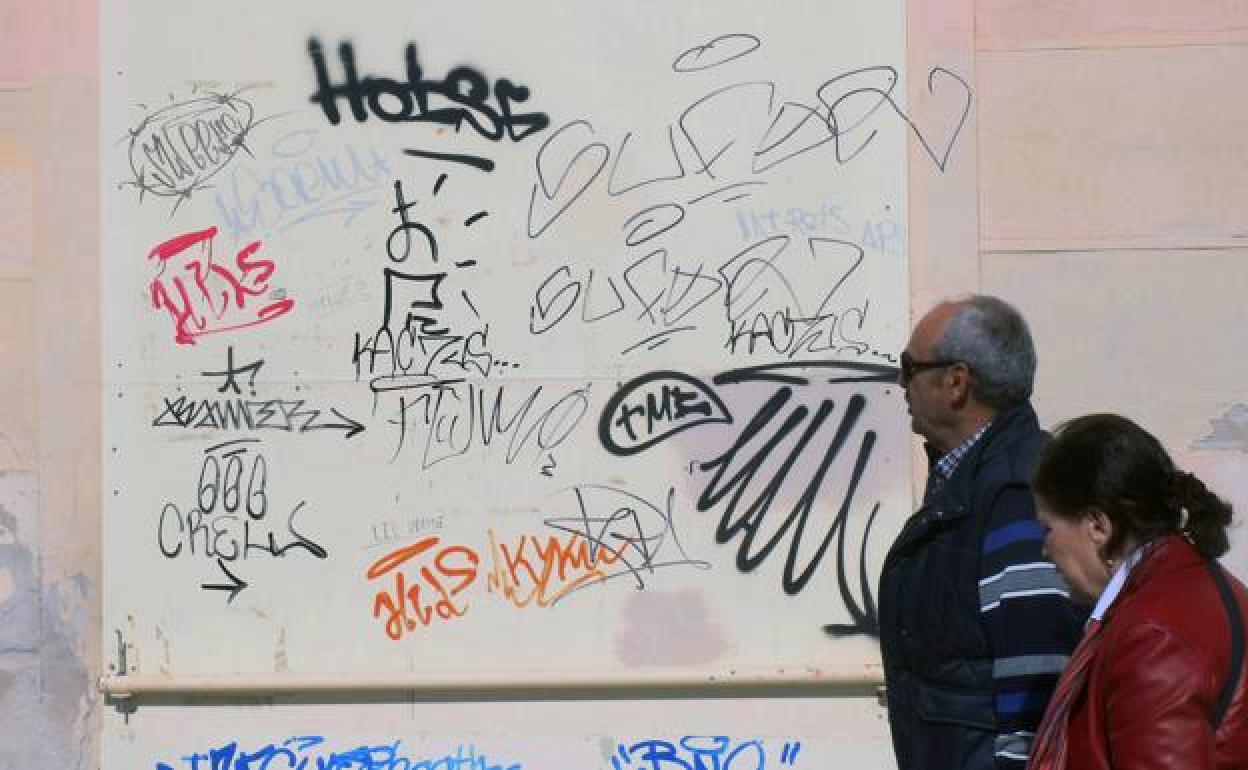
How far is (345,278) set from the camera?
534cm

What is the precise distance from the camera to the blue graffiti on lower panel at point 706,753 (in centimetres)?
525

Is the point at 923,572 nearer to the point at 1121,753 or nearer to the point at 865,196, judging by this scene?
the point at 1121,753

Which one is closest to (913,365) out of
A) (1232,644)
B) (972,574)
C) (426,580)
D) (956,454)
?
(956,454)

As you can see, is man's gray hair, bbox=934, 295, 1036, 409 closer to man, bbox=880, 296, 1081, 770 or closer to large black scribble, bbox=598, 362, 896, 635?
man, bbox=880, 296, 1081, 770

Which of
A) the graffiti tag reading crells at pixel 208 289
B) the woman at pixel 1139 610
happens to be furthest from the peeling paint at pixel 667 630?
the woman at pixel 1139 610

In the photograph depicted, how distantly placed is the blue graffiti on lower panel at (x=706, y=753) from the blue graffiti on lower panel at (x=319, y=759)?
0.39 m

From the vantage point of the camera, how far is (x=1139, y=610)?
8.32 ft

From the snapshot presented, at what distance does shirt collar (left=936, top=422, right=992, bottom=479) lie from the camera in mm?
3344

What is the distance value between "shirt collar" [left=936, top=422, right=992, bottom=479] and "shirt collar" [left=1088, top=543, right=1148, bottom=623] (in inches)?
25.8

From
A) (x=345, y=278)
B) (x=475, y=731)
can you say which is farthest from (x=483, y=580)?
(x=345, y=278)

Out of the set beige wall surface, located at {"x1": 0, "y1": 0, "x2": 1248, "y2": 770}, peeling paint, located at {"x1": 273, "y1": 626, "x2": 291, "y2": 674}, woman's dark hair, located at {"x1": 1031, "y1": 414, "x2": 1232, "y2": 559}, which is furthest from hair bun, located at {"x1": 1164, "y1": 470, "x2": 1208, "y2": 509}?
peeling paint, located at {"x1": 273, "y1": 626, "x2": 291, "y2": 674}

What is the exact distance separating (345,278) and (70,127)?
3.14 ft

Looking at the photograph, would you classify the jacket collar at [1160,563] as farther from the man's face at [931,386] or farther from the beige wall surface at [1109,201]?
the beige wall surface at [1109,201]

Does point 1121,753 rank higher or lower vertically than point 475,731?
higher
